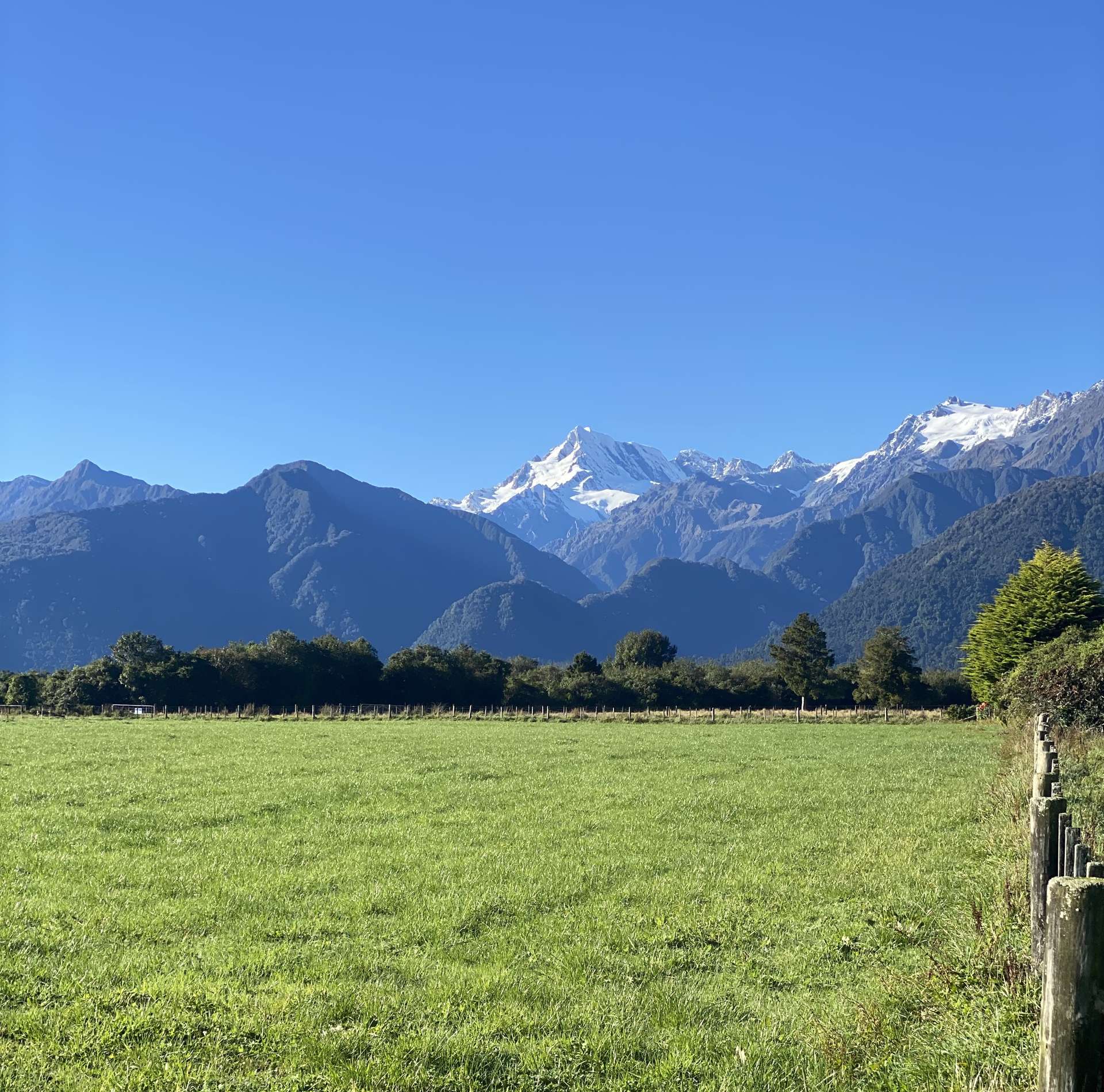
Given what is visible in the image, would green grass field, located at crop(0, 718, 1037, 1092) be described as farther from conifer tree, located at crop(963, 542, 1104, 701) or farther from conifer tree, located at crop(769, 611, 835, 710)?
conifer tree, located at crop(769, 611, 835, 710)

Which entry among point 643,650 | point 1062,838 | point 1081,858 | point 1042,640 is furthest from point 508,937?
point 643,650

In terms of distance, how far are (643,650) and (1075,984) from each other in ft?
456

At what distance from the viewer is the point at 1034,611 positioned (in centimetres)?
6375

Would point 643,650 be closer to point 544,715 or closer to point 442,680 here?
point 442,680

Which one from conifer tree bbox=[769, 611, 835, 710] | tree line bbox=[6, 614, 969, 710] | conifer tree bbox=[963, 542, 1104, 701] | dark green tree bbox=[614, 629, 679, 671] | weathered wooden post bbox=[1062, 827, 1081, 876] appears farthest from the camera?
dark green tree bbox=[614, 629, 679, 671]

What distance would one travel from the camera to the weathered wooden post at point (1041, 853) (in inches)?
331

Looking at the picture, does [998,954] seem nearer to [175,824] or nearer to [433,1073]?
[433,1073]

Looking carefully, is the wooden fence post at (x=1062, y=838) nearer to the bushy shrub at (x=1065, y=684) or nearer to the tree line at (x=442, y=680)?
the bushy shrub at (x=1065, y=684)

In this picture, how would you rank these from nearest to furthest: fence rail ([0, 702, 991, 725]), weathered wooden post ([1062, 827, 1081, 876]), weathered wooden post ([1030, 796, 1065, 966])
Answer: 1. weathered wooden post ([1062, 827, 1081, 876])
2. weathered wooden post ([1030, 796, 1065, 966])
3. fence rail ([0, 702, 991, 725])

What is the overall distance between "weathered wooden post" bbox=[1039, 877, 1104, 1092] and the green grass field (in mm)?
2235

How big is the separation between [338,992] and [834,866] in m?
9.82

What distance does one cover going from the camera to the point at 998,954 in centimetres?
921

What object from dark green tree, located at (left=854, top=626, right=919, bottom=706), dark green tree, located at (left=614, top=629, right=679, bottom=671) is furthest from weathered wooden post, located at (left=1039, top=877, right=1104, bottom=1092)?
dark green tree, located at (left=614, top=629, right=679, bottom=671)

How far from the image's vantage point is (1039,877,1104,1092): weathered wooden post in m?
4.49
